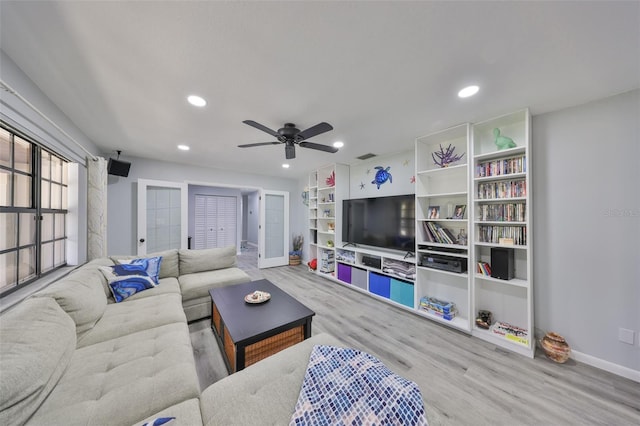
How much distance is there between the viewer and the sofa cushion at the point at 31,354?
0.81m

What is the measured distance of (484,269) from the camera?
2387 millimetres

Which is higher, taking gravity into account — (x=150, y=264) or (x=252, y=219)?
(x=252, y=219)

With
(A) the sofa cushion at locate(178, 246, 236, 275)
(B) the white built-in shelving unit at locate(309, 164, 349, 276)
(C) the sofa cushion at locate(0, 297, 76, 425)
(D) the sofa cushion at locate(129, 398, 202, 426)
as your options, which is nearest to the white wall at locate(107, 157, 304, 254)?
(A) the sofa cushion at locate(178, 246, 236, 275)

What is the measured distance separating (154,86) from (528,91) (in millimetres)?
3100

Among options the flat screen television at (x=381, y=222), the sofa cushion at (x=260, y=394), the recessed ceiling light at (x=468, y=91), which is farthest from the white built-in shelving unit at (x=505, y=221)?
the sofa cushion at (x=260, y=394)

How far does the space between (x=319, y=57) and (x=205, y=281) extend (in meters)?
2.77

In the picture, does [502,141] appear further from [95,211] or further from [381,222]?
[95,211]

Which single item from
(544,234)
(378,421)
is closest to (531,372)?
(544,234)

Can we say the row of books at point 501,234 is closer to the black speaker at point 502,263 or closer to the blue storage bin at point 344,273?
the black speaker at point 502,263

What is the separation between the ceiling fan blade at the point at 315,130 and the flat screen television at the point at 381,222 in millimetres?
1770

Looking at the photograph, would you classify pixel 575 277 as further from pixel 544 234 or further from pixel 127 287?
pixel 127 287

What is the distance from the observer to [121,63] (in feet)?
4.85

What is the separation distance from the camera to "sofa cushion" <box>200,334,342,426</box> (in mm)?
938

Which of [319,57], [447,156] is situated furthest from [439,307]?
[319,57]
